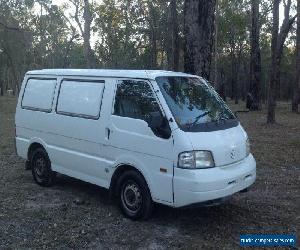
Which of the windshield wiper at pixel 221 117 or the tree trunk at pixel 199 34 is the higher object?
the tree trunk at pixel 199 34

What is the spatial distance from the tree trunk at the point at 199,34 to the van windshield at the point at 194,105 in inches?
100

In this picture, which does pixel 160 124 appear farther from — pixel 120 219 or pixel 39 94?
pixel 39 94

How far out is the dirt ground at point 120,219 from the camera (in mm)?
6066

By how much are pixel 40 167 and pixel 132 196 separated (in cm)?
289

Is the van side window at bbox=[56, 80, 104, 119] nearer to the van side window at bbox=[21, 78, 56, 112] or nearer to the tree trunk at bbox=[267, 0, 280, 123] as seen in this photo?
the van side window at bbox=[21, 78, 56, 112]

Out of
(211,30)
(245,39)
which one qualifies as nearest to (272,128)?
(211,30)

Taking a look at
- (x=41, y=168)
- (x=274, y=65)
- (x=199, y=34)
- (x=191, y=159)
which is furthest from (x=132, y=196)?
(x=274, y=65)

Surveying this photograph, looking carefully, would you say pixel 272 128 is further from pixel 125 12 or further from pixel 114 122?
pixel 125 12

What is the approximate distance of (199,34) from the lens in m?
9.96

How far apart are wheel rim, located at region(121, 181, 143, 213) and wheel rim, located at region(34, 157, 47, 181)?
2540 millimetres

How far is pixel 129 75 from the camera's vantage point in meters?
7.08

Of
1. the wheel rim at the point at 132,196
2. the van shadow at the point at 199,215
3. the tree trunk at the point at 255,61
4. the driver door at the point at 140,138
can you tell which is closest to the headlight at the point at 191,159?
the driver door at the point at 140,138

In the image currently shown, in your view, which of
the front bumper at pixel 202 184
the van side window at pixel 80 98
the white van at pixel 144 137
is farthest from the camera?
the van side window at pixel 80 98

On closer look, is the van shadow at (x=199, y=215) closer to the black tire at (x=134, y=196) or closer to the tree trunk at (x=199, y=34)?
the black tire at (x=134, y=196)
